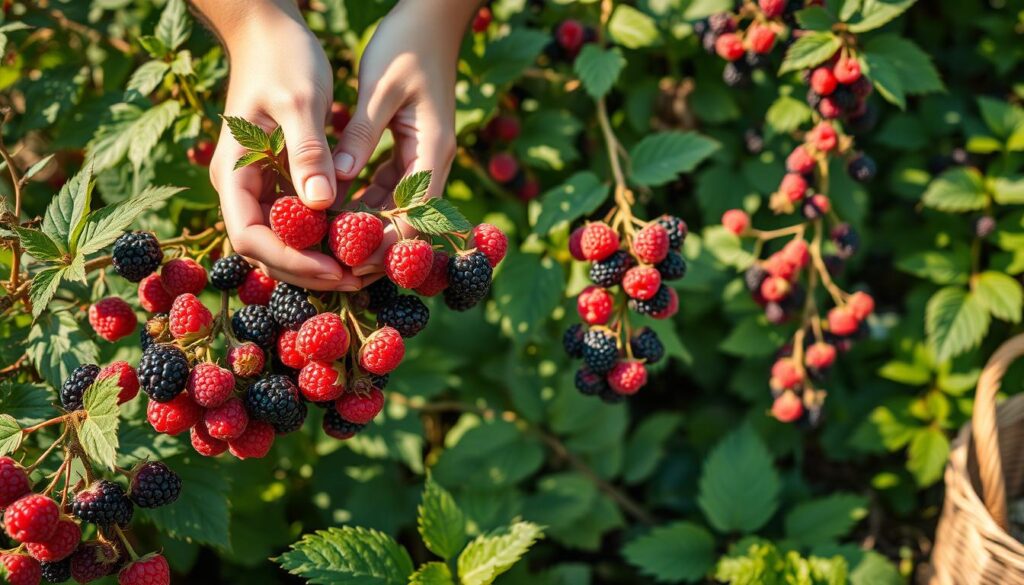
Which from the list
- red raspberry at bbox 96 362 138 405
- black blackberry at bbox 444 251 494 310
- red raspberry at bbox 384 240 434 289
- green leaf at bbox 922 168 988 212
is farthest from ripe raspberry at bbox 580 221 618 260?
green leaf at bbox 922 168 988 212

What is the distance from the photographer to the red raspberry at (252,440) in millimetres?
1330

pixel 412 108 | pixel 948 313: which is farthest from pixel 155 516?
pixel 948 313

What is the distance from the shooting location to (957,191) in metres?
2.34

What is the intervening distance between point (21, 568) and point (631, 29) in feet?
6.31

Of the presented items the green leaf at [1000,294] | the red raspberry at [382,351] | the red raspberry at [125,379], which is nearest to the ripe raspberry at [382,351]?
the red raspberry at [382,351]

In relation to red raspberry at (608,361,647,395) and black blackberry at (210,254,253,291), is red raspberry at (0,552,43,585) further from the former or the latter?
red raspberry at (608,361,647,395)

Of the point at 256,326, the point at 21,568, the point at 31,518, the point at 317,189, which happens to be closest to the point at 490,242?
the point at 317,189

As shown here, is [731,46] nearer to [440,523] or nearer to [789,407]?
[789,407]

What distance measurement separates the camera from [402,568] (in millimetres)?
1726

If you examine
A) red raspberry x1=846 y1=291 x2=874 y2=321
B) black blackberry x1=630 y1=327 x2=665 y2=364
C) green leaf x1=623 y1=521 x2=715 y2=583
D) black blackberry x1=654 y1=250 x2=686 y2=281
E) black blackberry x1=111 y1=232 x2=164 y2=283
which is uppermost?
black blackberry x1=111 y1=232 x2=164 y2=283

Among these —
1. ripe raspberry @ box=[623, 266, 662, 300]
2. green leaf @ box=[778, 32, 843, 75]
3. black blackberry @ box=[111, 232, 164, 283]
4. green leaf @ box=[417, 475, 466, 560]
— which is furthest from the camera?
green leaf @ box=[778, 32, 843, 75]

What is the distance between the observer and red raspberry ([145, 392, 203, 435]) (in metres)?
1.28

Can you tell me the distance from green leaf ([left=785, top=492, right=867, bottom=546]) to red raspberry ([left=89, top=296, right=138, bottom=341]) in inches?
75.6

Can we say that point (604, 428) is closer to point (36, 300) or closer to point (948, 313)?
point (948, 313)
